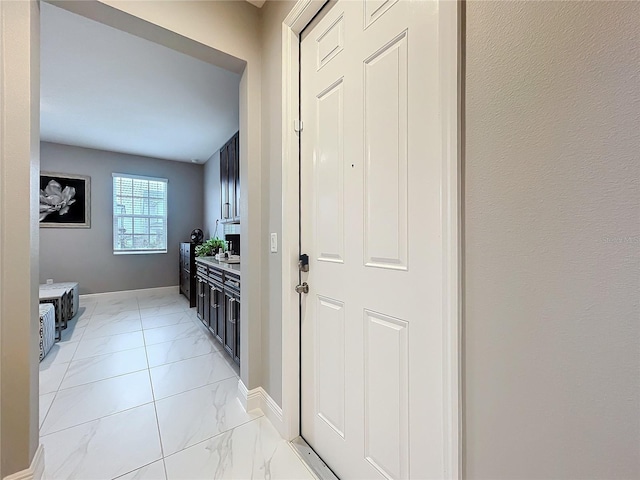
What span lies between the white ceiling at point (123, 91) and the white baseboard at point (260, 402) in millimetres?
2713

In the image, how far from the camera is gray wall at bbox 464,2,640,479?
18.5 inches

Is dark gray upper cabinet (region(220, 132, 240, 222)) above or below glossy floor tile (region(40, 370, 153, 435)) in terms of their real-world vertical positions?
above

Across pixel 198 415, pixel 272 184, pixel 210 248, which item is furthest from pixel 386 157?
pixel 210 248

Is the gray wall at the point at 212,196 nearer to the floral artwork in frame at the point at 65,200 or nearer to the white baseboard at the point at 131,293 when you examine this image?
the white baseboard at the point at 131,293

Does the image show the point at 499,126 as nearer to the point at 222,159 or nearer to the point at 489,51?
the point at 489,51

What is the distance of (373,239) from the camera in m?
1.02

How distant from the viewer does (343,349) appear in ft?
3.86

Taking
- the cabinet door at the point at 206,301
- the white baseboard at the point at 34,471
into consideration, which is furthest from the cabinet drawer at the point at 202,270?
the white baseboard at the point at 34,471

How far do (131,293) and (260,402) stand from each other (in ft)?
14.7

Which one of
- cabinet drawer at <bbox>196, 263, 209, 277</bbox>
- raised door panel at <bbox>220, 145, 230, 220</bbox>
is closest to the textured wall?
cabinet drawer at <bbox>196, 263, 209, 277</bbox>

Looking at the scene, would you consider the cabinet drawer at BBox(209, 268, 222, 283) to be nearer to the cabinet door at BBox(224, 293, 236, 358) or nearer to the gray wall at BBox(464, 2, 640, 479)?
the cabinet door at BBox(224, 293, 236, 358)

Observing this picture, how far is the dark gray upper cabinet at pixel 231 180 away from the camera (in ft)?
11.7

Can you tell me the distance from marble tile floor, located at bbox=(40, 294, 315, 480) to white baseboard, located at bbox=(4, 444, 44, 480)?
0.20 ft

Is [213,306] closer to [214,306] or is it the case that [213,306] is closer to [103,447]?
[214,306]
